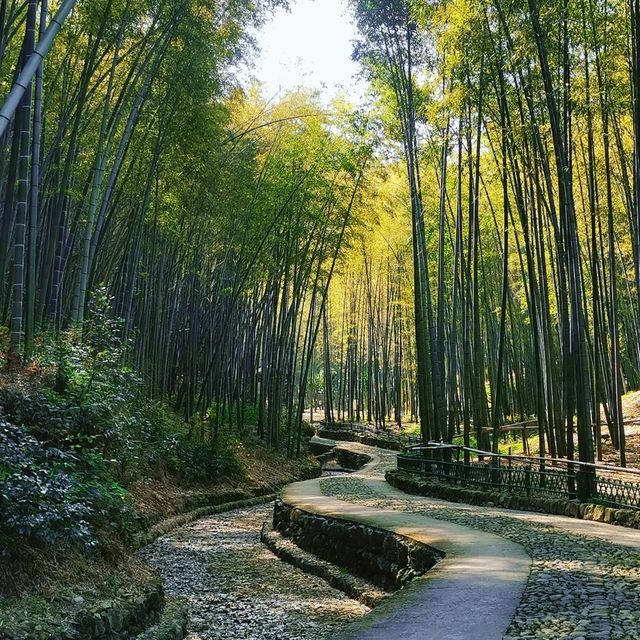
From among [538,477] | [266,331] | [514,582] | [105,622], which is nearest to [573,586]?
[514,582]

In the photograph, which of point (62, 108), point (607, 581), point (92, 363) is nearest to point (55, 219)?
point (62, 108)

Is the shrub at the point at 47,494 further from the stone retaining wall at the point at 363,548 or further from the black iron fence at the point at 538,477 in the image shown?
the black iron fence at the point at 538,477

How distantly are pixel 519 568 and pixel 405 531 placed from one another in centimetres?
132

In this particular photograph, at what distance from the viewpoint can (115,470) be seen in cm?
554

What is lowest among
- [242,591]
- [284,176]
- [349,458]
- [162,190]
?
[242,591]

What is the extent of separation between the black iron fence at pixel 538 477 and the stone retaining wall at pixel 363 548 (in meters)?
2.01

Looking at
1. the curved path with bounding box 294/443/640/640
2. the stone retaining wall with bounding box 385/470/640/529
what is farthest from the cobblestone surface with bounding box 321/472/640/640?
the stone retaining wall with bounding box 385/470/640/529

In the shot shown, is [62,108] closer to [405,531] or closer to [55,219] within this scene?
[55,219]

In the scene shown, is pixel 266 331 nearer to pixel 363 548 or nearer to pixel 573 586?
pixel 363 548

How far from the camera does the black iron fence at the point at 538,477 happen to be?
236 inches

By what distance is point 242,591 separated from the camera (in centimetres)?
485

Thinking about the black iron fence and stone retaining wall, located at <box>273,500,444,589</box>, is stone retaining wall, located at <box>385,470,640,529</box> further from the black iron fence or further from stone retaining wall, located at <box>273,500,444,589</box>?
stone retaining wall, located at <box>273,500,444,589</box>

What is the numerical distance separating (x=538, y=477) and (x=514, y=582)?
4438 mm

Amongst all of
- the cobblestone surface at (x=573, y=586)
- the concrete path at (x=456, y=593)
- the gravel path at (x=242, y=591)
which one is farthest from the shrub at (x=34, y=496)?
the cobblestone surface at (x=573, y=586)
